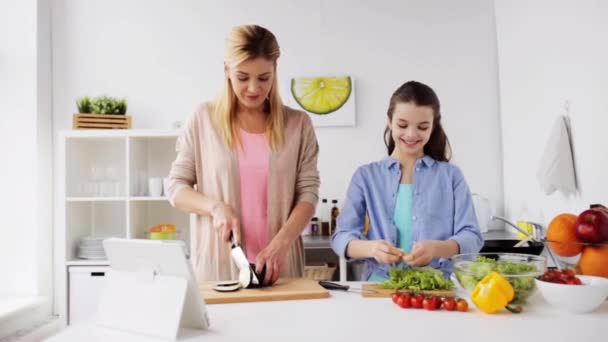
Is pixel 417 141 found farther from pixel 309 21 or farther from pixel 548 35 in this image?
pixel 309 21

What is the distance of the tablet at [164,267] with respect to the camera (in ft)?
3.64

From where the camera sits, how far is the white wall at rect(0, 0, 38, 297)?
3.30m

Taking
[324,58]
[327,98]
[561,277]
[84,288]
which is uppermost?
[324,58]

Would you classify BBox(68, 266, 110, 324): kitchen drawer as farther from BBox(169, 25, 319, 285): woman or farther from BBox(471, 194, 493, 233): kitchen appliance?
BBox(471, 194, 493, 233): kitchen appliance

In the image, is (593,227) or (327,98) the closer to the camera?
(593,227)

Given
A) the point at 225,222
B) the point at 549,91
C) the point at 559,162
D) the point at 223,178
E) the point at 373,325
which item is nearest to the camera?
the point at 373,325

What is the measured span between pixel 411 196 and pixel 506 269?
0.55 m

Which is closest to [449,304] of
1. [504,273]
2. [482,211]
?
[504,273]

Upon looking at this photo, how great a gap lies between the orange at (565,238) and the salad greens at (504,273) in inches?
5.4

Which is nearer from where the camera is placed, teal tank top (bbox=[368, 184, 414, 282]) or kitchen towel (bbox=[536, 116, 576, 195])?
teal tank top (bbox=[368, 184, 414, 282])

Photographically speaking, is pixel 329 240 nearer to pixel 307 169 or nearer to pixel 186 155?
pixel 307 169

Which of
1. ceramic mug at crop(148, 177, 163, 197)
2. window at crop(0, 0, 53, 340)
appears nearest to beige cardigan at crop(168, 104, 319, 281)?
ceramic mug at crop(148, 177, 163, 197)

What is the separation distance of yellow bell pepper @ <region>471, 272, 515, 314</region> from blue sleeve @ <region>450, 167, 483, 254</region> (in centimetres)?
47

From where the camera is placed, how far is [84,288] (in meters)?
3.12
